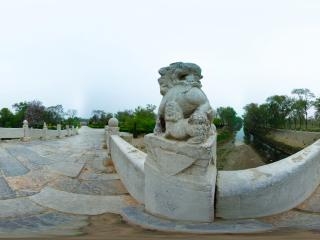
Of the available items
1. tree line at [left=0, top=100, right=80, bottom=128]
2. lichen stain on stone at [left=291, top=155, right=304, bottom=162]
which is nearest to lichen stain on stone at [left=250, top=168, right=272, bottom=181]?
lichen stain on stone at [left=291, top=155, right=304, bottom=162]

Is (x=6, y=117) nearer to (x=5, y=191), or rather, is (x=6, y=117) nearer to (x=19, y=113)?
(x=19, y=113)

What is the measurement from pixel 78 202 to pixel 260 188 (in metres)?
2.36

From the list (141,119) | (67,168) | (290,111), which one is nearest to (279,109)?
(290,111)

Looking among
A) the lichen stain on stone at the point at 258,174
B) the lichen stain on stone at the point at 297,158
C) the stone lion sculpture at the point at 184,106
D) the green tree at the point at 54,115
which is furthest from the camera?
the green tree at the point at 54,115

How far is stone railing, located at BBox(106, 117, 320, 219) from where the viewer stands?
3533mm

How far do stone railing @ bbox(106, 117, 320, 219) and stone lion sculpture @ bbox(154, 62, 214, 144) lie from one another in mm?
625

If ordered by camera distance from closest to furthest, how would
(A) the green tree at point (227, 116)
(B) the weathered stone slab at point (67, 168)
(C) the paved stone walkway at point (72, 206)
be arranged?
(C) the paved stone walkway at point (72, 206), (B) the weathered stone slab at point (67, 168), (A) the green tree at point (227, 116)

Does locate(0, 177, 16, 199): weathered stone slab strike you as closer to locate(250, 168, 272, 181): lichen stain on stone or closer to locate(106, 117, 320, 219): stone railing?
locate(106, 117, 320, 219): stone railing

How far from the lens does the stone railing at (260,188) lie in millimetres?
3533

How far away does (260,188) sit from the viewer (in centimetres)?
359

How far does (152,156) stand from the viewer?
3803 mm

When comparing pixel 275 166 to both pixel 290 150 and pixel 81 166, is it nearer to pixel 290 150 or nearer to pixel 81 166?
pixel 81 166

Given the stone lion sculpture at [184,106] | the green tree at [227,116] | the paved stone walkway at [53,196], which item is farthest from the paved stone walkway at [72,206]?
the green tree at [227,116]

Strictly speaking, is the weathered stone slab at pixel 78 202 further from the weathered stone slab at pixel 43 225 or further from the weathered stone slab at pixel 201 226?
the weathered stone slab at pixel 201 226
